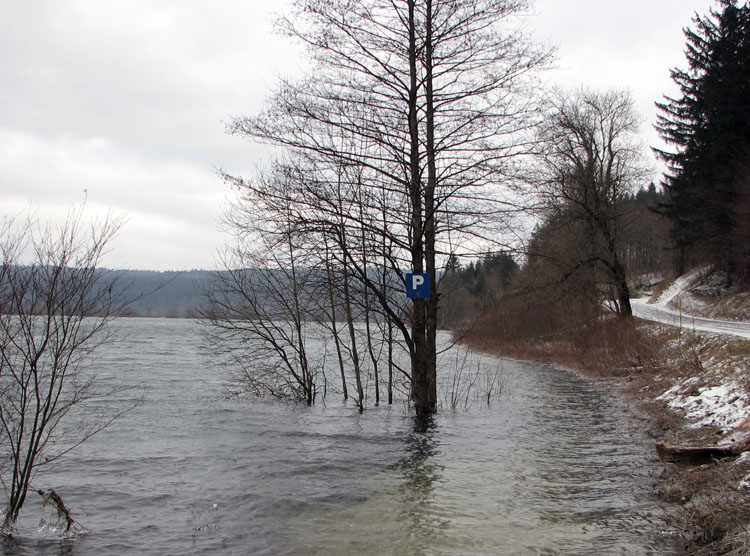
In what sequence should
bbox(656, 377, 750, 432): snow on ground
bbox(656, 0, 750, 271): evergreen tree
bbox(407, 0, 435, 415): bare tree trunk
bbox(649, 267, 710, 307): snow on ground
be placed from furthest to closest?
bbox(649, 267, 710, 307): snow on ground, bbox(656, 0, 750, 271): evergreen tree, bbox(407, 0, 435, 415): bare tree trunk, bbox(656, 377, 750, 432): snow on ground

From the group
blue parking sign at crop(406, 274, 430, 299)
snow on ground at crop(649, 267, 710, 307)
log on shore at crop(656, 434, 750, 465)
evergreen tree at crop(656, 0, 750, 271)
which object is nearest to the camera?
log on shore at crop(656, 434, 750, 465)

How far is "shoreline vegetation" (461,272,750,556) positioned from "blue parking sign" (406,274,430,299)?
223cm

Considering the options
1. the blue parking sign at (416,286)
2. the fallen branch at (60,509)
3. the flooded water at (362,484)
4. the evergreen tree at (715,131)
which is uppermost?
the evergreen tree at (715,131)

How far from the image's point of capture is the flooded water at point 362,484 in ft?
21.7

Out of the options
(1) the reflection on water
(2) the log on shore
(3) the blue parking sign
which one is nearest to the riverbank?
(2) the log on shore

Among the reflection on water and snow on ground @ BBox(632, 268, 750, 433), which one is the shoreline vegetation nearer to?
snow on ground @ BBox(632, 268, 750, 433)

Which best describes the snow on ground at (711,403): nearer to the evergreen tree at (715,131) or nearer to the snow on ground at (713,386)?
the snow on ground at (713,386)

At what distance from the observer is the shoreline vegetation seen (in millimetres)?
5914

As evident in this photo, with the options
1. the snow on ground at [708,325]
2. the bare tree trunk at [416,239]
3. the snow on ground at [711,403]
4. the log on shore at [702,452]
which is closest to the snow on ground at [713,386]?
the snow on ground at [711,403]

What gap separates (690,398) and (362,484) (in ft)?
25.9

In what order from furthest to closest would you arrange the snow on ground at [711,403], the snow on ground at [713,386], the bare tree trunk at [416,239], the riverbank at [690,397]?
the bare tree trunk at [416,239], the snow on ground at [713,386], the snow on ground at [711,403], the riverbank at [690,397]

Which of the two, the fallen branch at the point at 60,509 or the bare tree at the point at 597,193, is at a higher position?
the bare tree at the point at 597,193

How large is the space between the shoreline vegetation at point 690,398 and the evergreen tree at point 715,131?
A: 474 centimetres

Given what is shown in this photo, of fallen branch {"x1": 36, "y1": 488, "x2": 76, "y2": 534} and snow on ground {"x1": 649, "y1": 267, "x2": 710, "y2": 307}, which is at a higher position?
snow on ground {"x1": 649, "y1": 267, "x2": 710, "y2": 307}
